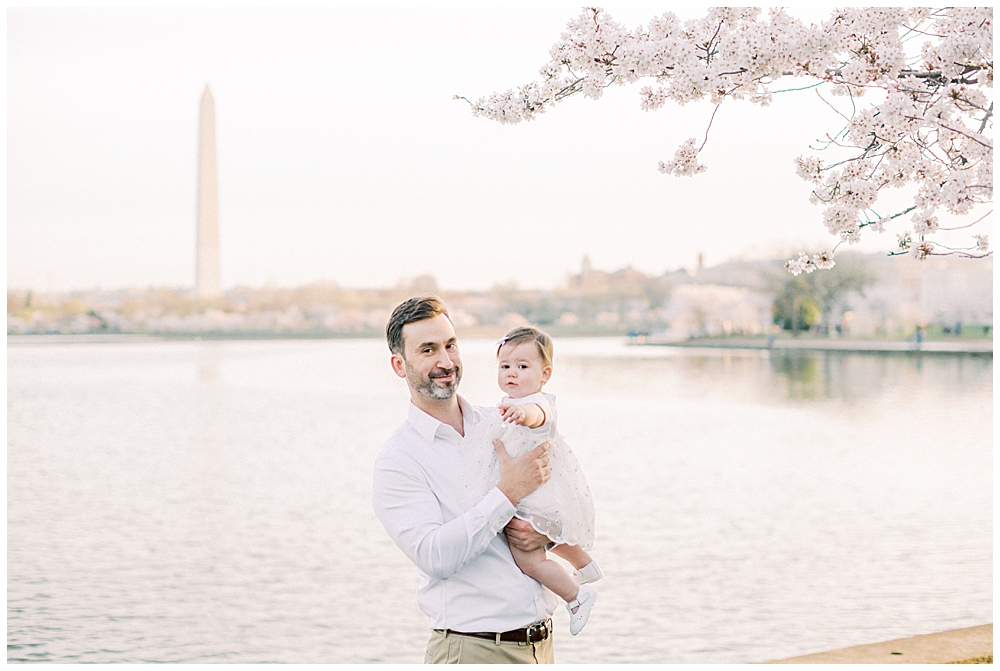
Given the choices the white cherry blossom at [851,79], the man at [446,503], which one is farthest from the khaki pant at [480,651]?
the white cherry blossom at [851,79]

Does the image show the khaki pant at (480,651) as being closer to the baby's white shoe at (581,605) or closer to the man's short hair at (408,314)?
the baby's white shoe at (581,605)

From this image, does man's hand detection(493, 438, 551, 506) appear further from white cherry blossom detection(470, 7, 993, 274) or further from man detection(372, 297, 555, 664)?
white cherry blossom detection(470, 7, 993, 274)

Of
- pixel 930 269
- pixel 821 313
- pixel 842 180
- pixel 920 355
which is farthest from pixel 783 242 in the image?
pixel 842 180

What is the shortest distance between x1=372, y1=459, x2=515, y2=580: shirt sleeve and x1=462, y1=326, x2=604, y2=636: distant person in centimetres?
10

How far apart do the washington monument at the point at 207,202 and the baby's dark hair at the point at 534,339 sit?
48217 millimetres

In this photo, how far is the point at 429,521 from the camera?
7.47 feet

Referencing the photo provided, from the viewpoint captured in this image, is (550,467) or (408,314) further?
(550,467)

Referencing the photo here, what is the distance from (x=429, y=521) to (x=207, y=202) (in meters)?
48.8

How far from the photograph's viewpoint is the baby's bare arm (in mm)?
2371

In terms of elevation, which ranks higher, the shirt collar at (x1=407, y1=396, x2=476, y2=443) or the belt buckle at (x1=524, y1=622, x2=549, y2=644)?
the shirt collar at (x1=407, y1=396, x2=476, y2=443)

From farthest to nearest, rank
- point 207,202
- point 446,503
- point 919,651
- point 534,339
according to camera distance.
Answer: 1. point 207,202
2. point 919,651
3. point 534,339
4. point 446,503

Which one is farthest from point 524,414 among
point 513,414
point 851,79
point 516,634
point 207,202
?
point 207,202

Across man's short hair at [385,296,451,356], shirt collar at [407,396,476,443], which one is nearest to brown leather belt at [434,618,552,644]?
shirt collar at [407,396,476,443]

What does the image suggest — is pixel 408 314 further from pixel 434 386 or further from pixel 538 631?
pixel 538 631
